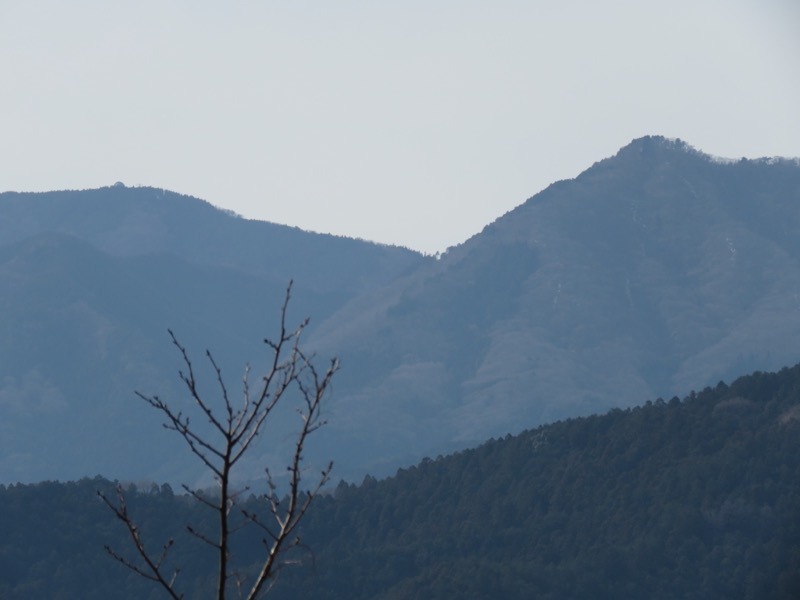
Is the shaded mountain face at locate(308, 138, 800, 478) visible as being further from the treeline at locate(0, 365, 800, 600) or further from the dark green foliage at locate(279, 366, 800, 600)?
the treeline at locate(0, 365, 800, 600)

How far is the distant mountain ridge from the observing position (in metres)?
127

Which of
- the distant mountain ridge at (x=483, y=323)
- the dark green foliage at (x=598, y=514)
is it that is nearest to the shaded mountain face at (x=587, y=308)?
the distant mountain ridge at (x=483, y=323)

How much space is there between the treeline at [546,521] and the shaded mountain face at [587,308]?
216ft

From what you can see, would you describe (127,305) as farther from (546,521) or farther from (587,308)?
(546,521)

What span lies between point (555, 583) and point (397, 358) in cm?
10085

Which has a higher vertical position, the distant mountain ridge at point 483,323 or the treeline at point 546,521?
the distant mountain ridge at point 483,323

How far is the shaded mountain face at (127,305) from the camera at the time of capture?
5172 inches

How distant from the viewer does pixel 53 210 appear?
195 m

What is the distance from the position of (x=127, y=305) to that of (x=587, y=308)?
47.8 m

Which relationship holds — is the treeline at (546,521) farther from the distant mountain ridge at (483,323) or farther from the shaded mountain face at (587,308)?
the shaded mountain face at (587,308)

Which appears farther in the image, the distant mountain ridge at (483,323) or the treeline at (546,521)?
the distant mountain ridge at (483,323)

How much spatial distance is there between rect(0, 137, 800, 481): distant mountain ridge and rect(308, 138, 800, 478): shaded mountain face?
22cm

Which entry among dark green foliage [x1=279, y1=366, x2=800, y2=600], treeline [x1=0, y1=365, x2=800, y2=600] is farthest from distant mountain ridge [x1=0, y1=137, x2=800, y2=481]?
treeline [x1=0, y1=365, x2=800, y2=600]

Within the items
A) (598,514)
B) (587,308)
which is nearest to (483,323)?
(587,308)
